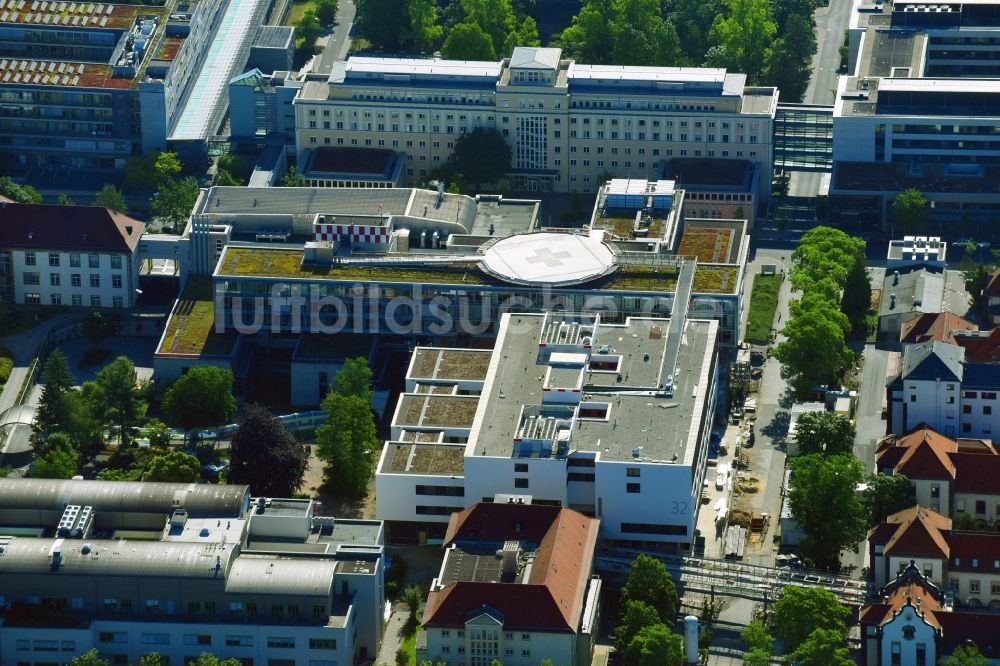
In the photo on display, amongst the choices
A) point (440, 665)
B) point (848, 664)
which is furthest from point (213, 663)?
point (848, 664)

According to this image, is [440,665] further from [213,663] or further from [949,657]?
[949,657]

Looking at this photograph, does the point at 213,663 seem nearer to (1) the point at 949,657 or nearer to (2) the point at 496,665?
(2) the point at 496,665

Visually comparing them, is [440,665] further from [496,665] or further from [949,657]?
[949,657]

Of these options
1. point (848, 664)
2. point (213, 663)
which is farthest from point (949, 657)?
point (213, 663)

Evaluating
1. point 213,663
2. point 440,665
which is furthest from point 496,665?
point 213,663
